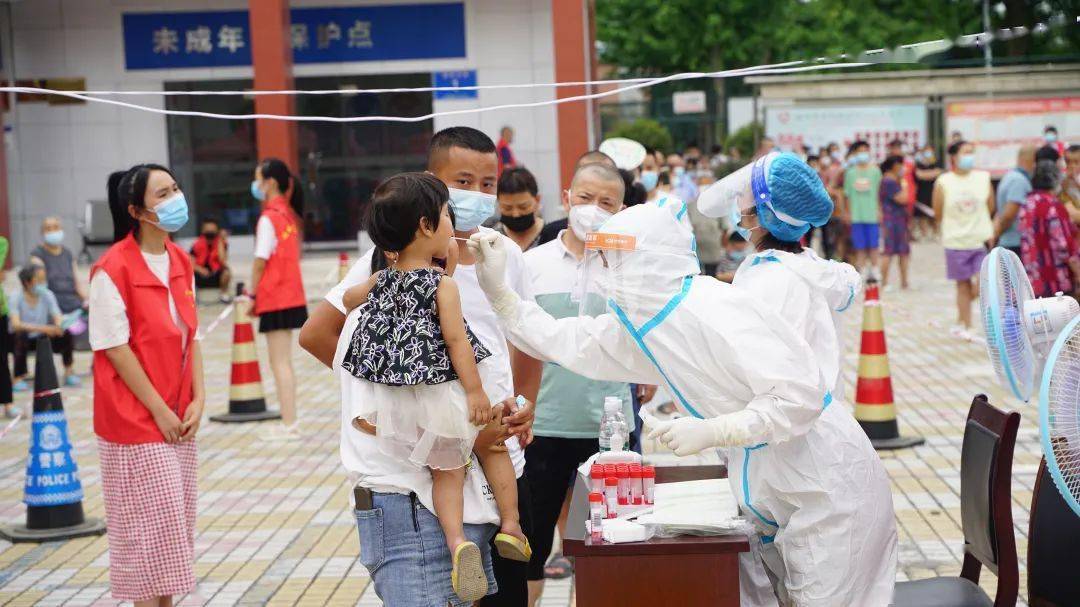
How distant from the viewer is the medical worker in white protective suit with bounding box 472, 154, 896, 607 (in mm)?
3279

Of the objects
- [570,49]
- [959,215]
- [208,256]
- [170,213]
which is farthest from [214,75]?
[170,213]

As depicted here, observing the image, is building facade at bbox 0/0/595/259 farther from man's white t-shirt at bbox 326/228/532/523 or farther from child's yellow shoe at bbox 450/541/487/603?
child's yellow shoe at bbox 450/541/487/603

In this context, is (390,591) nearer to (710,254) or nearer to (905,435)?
(905,435)

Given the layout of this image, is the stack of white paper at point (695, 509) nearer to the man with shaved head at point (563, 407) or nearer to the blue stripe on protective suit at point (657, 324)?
the blue stripe on protective suit at point (657, 324)

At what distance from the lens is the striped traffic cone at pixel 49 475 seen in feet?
22.9

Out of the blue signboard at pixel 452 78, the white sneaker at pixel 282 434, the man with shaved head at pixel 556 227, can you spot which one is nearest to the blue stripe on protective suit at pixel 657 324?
the man with shaved head at pixel 556 227

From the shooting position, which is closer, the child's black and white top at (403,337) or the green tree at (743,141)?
the child's black and white top at (403,337)

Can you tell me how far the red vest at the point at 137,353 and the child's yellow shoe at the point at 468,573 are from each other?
1.83 metres

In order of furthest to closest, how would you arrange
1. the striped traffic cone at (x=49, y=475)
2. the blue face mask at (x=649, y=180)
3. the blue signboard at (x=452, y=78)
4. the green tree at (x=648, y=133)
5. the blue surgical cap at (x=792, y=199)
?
the green tree at (x=648, y=133) < the blue signboard at (x=452, y=78) < the blue face mask at (x=649, y=180) < the striped traffic cone at (x=49, y=475) < the blue surgical cap at (x=792, y=199)

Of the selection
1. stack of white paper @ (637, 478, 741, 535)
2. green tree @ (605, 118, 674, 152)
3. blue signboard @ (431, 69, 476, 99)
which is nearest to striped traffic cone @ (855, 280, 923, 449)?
stack of white paper @ (637, 478, 741, 535)


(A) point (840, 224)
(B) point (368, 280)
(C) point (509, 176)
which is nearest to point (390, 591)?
(B) point (368, 280)

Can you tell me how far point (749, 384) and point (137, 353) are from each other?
240cm

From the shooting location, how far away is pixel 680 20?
141ft

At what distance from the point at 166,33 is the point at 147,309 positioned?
21330 mm
